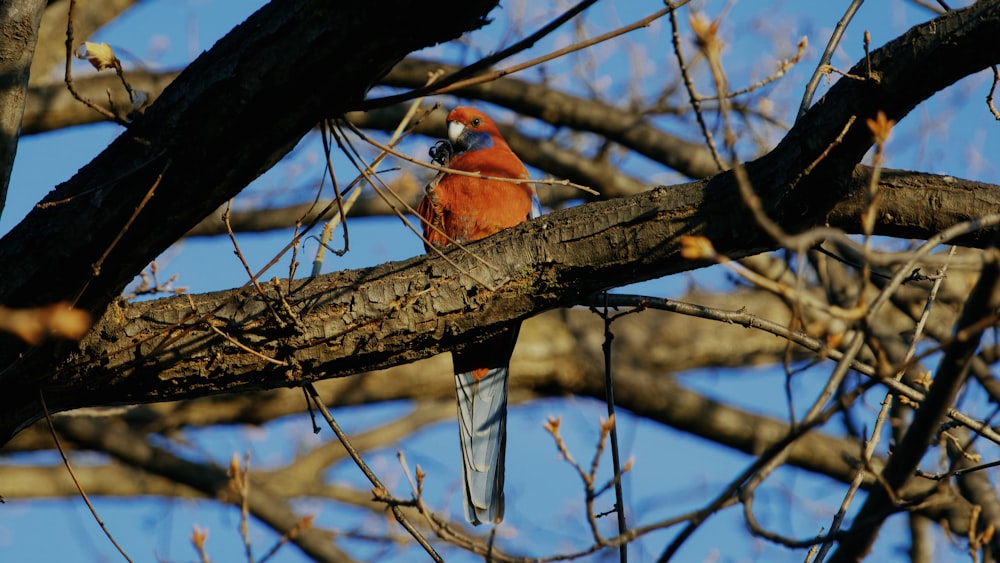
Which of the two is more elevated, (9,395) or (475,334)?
(475,334)

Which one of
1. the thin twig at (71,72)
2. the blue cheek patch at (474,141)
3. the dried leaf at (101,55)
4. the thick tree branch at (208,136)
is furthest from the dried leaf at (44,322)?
the blue cheek patch at (474,141)

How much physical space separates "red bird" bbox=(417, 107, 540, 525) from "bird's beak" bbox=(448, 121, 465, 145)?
55cm

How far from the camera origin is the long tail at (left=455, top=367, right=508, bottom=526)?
3.59 meters

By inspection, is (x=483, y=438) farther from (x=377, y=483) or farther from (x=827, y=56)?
(x=827, y=56)

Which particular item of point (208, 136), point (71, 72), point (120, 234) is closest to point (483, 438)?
point (120, 234)

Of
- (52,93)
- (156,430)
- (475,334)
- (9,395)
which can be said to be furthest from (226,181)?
(156,430)

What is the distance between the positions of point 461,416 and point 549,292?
1208 mm

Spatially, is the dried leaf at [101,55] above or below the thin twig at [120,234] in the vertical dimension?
above

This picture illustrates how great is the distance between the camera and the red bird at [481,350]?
3600 millimetres

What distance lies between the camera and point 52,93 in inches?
221

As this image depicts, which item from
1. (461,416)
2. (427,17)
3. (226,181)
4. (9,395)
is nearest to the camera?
(427,17)

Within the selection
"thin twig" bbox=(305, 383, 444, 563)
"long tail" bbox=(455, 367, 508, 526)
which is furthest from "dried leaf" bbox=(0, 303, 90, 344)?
"long tail" bbox=(455, 367, 508, 526)

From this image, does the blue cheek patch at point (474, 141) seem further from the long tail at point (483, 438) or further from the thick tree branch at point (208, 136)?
the thick tree branch at point (208, 136)

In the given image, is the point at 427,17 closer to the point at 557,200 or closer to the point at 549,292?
the point at 549,292
